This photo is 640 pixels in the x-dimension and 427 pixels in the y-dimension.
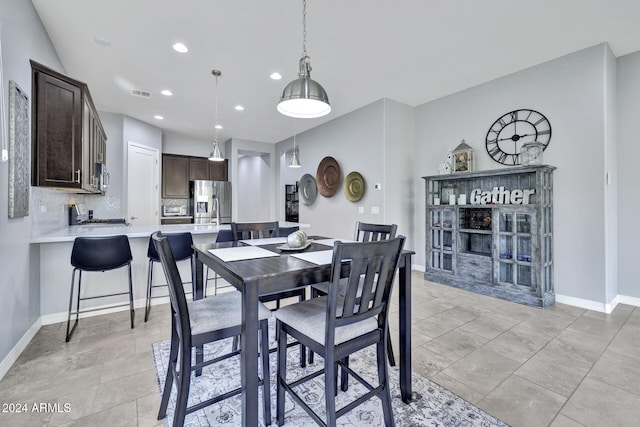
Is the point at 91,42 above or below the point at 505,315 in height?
above

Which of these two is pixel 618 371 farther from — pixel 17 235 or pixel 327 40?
pixel 17 235

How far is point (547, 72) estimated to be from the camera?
3441mm

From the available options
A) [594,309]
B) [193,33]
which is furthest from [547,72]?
[193,33]

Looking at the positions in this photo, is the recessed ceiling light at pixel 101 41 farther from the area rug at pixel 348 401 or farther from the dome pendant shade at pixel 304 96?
the area rug at pixel 348 401

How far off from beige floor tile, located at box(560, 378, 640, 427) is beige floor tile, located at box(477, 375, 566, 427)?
7 centimetres

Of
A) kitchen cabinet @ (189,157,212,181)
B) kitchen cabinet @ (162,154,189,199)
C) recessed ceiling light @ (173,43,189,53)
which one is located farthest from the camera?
kitchen cabinet @ (189,157,212,181)

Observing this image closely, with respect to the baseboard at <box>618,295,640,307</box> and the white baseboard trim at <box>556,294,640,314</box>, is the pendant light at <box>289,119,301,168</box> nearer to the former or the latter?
the white baseboard trim at <box>556,294,640,314</box>

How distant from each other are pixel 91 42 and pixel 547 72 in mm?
5107

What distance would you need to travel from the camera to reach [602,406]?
5.48ft

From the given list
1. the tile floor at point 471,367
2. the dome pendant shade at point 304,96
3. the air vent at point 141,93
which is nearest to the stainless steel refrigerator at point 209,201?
the air vent at point 141,93

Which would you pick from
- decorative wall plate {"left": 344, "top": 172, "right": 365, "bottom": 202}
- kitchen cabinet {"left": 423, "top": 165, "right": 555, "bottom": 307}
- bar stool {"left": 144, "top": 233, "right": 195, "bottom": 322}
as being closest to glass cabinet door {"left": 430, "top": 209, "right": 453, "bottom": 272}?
kitchen cabinet {"left": 423, "top": 165, "right": 555, "bottom": 307}

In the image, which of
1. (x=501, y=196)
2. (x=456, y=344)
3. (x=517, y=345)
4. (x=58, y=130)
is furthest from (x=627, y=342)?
(x=58, y=130)

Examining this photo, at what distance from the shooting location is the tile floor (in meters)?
1.62

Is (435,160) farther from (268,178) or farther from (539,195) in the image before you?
(268,178)
